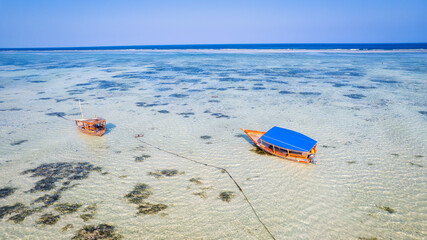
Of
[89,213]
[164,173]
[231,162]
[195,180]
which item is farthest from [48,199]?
[231,162]

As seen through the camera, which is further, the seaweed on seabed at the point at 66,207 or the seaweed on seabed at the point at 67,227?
the seaweed on seabed at the point at 66,207

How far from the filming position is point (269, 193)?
40.9 ft

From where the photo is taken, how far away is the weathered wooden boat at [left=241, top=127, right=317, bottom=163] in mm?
14719

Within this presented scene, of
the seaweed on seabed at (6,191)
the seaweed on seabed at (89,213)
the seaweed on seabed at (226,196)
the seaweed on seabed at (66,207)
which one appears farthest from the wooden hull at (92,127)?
the seaweed on seabed at (226,196)

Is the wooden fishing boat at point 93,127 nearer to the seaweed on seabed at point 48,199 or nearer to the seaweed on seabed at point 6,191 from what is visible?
the seaweed on seabed at point 6,191

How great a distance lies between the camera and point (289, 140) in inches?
609

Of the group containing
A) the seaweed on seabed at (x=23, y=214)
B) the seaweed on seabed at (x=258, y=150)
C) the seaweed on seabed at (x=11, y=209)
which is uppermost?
the seaweed on seabed at (x=258, y=150)

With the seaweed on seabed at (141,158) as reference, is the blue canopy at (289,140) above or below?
above

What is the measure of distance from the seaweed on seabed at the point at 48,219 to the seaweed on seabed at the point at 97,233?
1.59 meters

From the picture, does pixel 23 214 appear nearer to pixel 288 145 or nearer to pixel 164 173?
pixel 164 173

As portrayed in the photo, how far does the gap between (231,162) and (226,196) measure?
348 cm

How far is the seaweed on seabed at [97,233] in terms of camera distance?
9.57 meters

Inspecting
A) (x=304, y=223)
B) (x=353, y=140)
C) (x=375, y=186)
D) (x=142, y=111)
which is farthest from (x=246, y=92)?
(x=304, y=223)

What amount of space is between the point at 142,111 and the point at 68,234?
17.0 m
